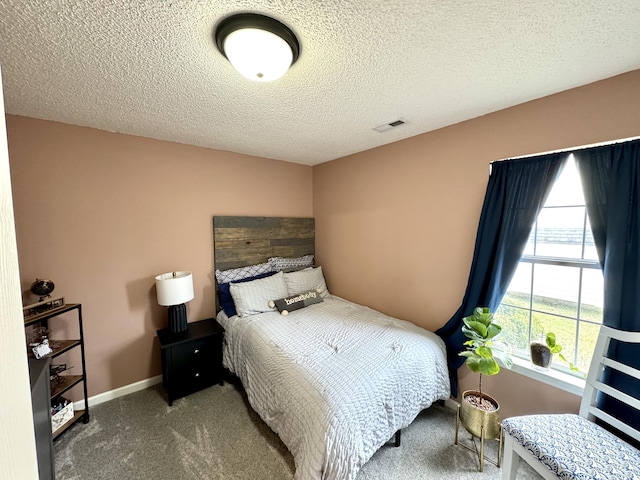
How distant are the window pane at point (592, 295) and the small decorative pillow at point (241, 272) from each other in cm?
271

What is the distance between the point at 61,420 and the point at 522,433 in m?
2.98

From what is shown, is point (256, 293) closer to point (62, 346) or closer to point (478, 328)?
point (62, 346)

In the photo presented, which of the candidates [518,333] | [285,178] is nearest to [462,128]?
[518,333]

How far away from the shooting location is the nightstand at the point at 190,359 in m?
2.19

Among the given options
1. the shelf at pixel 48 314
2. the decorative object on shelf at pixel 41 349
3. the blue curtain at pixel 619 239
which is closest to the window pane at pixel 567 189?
the blue curtain at pixel 619 239

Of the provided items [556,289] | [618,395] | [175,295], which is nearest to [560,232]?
[556,289]

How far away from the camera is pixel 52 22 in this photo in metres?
1.03

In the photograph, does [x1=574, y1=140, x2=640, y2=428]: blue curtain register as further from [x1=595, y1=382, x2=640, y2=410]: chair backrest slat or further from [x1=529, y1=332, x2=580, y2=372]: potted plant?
[x1=529, y1=332, x2=580, y2=372]: potted plant

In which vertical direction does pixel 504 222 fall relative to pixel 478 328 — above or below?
above

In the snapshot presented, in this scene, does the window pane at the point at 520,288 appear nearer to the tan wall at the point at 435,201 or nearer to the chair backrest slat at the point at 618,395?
the tan wall at the point at 435,201

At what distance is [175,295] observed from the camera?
2.22m

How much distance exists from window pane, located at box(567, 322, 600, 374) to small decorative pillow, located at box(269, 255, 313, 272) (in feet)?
8.49

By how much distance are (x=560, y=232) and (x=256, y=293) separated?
2552 mm

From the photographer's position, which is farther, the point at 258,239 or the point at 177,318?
the point at 258,239
